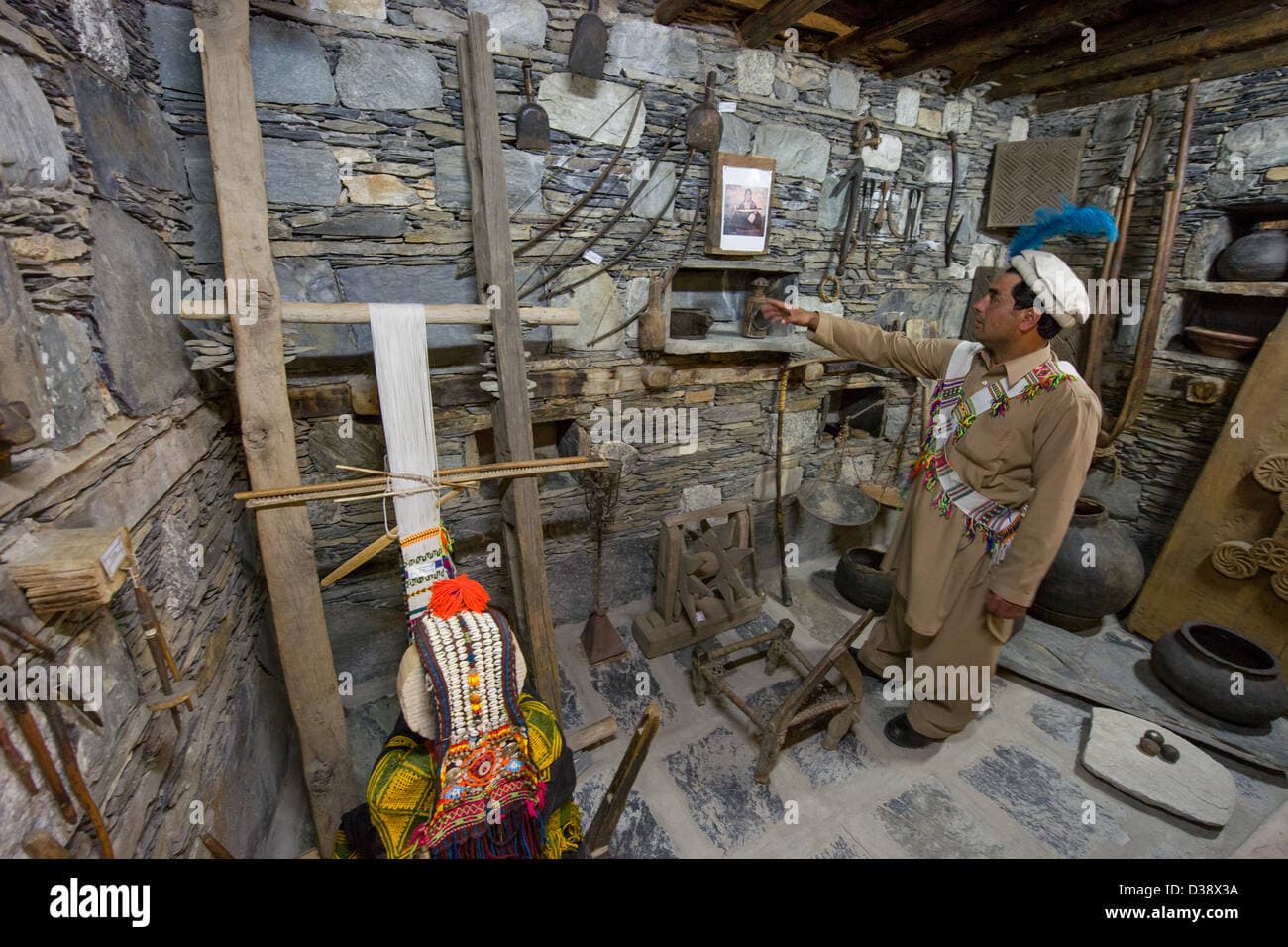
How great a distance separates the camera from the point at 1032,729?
2.73m

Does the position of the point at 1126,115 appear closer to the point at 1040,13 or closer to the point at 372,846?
the point at 1040,13

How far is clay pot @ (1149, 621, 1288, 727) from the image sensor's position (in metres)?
2.55

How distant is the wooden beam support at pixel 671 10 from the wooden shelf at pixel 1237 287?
3504 mm

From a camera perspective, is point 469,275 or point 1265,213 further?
point 1265,213

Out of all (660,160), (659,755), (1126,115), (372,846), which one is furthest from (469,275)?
(1126,115)

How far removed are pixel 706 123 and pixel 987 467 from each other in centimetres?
216

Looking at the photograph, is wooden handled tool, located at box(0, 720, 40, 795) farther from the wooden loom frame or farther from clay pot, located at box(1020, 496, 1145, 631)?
clay pot, located at box(1020, 496, 1145, 631)

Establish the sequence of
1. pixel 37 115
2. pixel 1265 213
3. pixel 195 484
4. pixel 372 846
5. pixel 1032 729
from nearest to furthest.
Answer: pixel 37 115 → pixel 372 846 → pixel 195 484 → pixel 1032 729 → pixel 1265 213

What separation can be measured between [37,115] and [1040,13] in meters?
3.89

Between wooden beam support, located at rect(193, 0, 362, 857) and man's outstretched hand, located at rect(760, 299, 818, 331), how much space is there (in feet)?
6.65

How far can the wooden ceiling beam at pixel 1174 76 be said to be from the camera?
9.68 ft

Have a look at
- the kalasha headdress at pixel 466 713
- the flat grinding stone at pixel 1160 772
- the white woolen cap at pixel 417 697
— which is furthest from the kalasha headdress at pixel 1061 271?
the white woolen cap at pixel 417 697

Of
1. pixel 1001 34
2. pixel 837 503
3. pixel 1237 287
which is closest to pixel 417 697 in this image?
pixel 837 503

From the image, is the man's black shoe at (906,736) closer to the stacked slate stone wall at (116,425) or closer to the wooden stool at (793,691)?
the wooden stool at (793,691)
